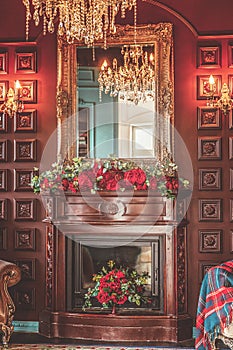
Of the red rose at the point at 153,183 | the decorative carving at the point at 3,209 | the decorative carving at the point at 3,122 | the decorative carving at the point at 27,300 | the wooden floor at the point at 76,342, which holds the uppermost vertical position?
the decorative carving at the point at 3,122

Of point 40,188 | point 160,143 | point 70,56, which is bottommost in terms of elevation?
point 40,188

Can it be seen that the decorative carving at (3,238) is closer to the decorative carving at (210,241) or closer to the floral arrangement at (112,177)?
the floral arrangement at (112,177)

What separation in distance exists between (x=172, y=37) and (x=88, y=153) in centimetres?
144

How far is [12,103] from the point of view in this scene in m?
6.53

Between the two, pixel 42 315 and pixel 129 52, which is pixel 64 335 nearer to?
pixel 42 315

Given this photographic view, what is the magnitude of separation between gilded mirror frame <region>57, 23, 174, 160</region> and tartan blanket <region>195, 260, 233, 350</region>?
76.7 inches

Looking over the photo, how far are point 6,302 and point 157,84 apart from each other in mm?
2585

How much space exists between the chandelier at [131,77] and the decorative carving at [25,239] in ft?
5.33

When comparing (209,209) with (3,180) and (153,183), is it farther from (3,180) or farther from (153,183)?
(3,180)

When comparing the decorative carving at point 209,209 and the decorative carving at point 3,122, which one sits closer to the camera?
the decorative carving at point 209,209

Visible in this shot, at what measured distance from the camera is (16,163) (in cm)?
674

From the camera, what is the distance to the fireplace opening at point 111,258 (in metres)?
6.33

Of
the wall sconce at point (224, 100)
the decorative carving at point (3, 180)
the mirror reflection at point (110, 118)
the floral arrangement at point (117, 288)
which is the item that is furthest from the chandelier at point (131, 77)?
the floral arrangement at point (117, 288)

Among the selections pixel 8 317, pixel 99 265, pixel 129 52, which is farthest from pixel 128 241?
pixel 129 52
